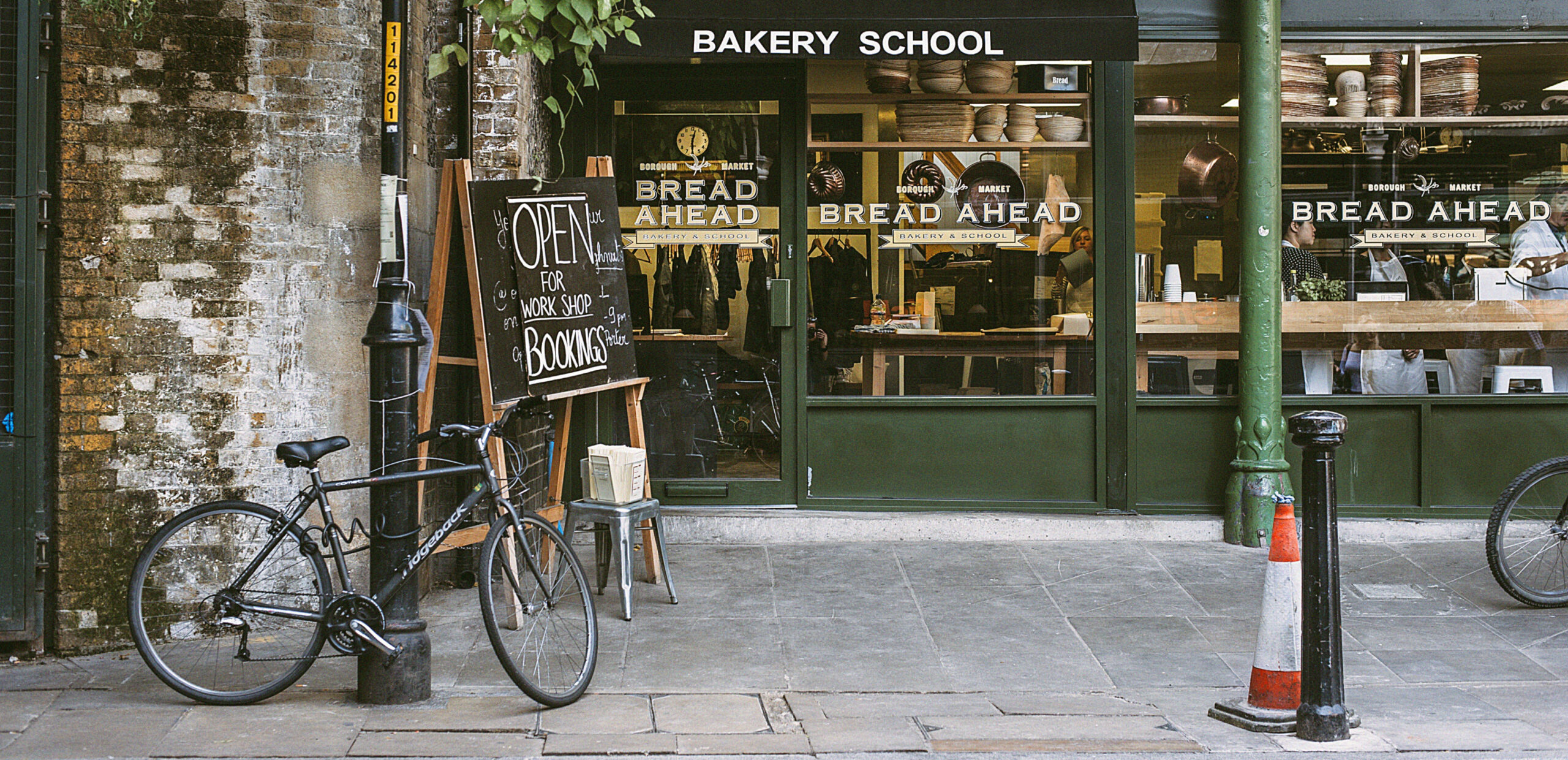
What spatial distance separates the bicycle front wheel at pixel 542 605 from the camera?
15.3ft

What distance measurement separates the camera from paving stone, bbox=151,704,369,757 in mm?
4121

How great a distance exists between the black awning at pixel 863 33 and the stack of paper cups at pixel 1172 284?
1480 mm

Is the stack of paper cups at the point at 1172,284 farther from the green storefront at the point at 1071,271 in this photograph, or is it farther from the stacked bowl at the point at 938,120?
the stacked bowl at the point at 938,120

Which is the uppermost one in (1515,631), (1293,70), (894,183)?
(1293,70)

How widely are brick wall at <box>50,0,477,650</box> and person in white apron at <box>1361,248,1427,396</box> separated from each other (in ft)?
19.6

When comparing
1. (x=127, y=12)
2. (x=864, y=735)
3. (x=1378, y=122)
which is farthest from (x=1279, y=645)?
(x=127, y=12)

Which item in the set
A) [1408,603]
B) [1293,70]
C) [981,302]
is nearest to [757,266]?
[981,302]

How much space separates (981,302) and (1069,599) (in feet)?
7.09

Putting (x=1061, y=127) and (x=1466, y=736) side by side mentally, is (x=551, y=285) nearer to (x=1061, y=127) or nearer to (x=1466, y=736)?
(x=1061, y=127)

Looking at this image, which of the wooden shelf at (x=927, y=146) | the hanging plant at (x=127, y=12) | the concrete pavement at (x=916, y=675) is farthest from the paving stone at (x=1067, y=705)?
the hanging plant at (x=127, y=12)

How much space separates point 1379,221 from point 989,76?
264 centimetres

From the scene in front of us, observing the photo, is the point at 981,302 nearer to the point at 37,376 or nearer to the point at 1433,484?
the point at 1433,484

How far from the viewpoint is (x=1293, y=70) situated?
24.8ft

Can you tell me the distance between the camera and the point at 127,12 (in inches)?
210
